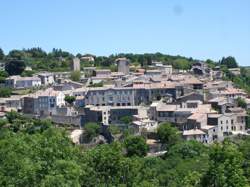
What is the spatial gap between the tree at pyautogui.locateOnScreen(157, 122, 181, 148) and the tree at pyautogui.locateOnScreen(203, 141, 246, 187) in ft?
43.9

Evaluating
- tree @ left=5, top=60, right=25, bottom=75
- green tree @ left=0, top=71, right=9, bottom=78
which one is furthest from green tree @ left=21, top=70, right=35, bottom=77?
green tree @ left=0, top=71, right=9, bottom=78

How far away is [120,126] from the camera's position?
39000mm

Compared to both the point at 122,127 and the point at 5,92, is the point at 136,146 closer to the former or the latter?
the point at 122,127

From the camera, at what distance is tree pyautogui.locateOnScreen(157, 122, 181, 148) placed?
35003 millimetres

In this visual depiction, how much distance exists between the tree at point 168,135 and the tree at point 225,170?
43.9 ft

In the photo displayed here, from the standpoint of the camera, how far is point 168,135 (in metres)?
35.6

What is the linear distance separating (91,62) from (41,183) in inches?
1979

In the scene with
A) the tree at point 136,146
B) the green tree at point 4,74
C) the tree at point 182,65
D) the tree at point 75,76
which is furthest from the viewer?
the tree at point 182,65

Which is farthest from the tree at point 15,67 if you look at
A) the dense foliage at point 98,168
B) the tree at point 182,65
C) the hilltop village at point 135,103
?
the dense foliage at point 98,168

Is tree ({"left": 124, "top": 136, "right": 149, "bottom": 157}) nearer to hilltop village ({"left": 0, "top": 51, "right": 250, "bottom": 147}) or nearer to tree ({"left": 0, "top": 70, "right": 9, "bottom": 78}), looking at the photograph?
hilltop village ({"left": 0, "top": 51, "right": 250, "bottom": 147})

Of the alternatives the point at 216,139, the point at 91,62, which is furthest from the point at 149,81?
the point at 91,62

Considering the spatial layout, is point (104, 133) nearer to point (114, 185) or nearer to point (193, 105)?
point (193, 105)

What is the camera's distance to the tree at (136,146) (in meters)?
33.9

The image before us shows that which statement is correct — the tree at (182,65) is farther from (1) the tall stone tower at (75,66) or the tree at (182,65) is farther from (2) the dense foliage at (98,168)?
(2) the dense foliage at (98,168)
